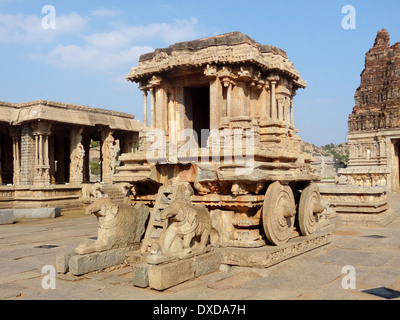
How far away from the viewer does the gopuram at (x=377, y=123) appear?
2833cm

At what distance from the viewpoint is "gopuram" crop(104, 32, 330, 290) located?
5.76 metres

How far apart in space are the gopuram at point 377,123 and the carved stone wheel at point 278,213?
2037 cm

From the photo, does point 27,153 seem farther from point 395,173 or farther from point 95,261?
point 395,173

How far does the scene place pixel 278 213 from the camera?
21.5 ft

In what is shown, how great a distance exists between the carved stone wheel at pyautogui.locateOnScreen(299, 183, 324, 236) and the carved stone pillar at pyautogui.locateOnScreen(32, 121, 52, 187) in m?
12.9

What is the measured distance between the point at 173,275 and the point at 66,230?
7.34 metres

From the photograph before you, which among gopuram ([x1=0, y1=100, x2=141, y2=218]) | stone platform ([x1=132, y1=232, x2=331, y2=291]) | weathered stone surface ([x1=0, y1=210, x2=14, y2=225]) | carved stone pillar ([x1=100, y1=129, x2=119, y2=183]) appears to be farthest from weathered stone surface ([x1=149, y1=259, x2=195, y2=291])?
carved stone pillar ([x1=100, y1=129, x2=119, y2=183])

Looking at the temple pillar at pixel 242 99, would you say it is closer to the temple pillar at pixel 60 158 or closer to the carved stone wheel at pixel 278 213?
the carved stone wheel at pixel 278 213

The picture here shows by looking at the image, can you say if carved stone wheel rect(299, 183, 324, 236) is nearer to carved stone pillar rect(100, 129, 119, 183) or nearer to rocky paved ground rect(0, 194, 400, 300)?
rocky paved ground rect(0, 194, 400, 300)

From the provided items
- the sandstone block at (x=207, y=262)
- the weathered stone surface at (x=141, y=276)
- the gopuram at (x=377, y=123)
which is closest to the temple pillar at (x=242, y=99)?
the sandstone block at (x=207, y=262)

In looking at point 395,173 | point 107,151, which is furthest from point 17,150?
point 395,173

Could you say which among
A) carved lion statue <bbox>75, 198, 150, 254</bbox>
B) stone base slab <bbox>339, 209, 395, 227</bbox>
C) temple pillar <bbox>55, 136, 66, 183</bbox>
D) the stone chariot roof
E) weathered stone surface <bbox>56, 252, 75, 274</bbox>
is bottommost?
stone base slab <bbox>339, 209, 395, 227</bbox>

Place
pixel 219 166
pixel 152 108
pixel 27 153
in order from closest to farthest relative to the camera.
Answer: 1. pixel 219 166
2. pixel 152 108
3. pixel 27 153

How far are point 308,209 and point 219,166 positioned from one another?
2.39 metres
